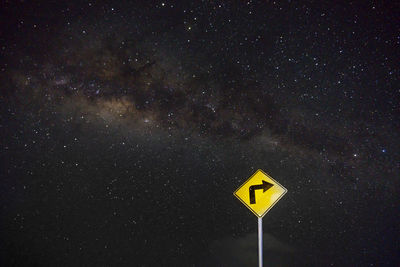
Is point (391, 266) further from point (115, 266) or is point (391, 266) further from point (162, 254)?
point (115, 266)

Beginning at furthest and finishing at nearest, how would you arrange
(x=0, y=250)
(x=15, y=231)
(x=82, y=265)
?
(x=15, y=231) < (x=0, y=250) < (x=82, y=265)

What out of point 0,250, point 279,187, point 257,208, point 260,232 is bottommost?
point 260,232

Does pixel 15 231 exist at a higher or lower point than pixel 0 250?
higher

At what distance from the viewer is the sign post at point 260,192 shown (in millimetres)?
3590

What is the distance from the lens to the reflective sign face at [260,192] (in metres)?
3.59

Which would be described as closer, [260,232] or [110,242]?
[260,232]

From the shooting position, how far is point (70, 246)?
19.5 m

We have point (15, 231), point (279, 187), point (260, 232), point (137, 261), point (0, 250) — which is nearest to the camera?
point (260, 232)

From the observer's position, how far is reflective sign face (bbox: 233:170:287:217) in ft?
11.8

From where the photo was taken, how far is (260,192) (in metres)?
3.66

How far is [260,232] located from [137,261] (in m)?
17.0

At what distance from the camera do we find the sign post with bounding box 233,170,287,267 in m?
3.59

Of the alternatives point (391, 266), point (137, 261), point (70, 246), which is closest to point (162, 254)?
point (137, 261)

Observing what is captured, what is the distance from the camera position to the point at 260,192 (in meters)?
3.66
